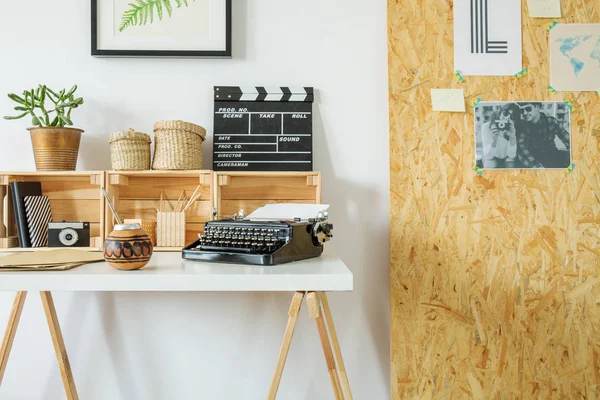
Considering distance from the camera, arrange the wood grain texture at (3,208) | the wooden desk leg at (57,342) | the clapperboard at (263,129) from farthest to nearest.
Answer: the clapperboard at (263,129)
the wood grain texture at (3,208)
the wooden desk leg at (57,342)

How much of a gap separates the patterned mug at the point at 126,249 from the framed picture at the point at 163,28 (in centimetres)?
104

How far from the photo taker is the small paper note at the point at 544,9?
2229 mm

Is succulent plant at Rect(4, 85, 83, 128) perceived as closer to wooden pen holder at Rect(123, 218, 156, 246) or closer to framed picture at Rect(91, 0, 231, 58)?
framed picture at Rect(91, 0, 231, 58)

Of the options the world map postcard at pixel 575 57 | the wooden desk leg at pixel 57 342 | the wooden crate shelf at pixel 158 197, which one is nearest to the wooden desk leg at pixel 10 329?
the wooden desk leg at pixel 57 342

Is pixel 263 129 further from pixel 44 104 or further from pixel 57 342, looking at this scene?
pixel 57 342

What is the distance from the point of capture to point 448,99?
7.27 ft

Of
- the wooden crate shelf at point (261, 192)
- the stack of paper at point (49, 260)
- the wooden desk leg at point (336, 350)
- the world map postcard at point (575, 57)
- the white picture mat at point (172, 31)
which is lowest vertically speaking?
the wooden desk leg at point (336, 350)

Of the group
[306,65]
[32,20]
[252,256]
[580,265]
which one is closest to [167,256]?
[252,256]

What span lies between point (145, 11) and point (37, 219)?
1061 millimetres

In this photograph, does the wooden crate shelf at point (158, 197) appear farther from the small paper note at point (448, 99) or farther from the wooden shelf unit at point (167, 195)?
the small paper note at point (448, 99)

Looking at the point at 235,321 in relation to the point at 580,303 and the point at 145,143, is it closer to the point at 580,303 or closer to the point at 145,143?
the point at 145,143

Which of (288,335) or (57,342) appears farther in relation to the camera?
(57,342)

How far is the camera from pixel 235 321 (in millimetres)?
2273


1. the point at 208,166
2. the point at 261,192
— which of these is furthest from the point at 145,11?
the point at 261,192
